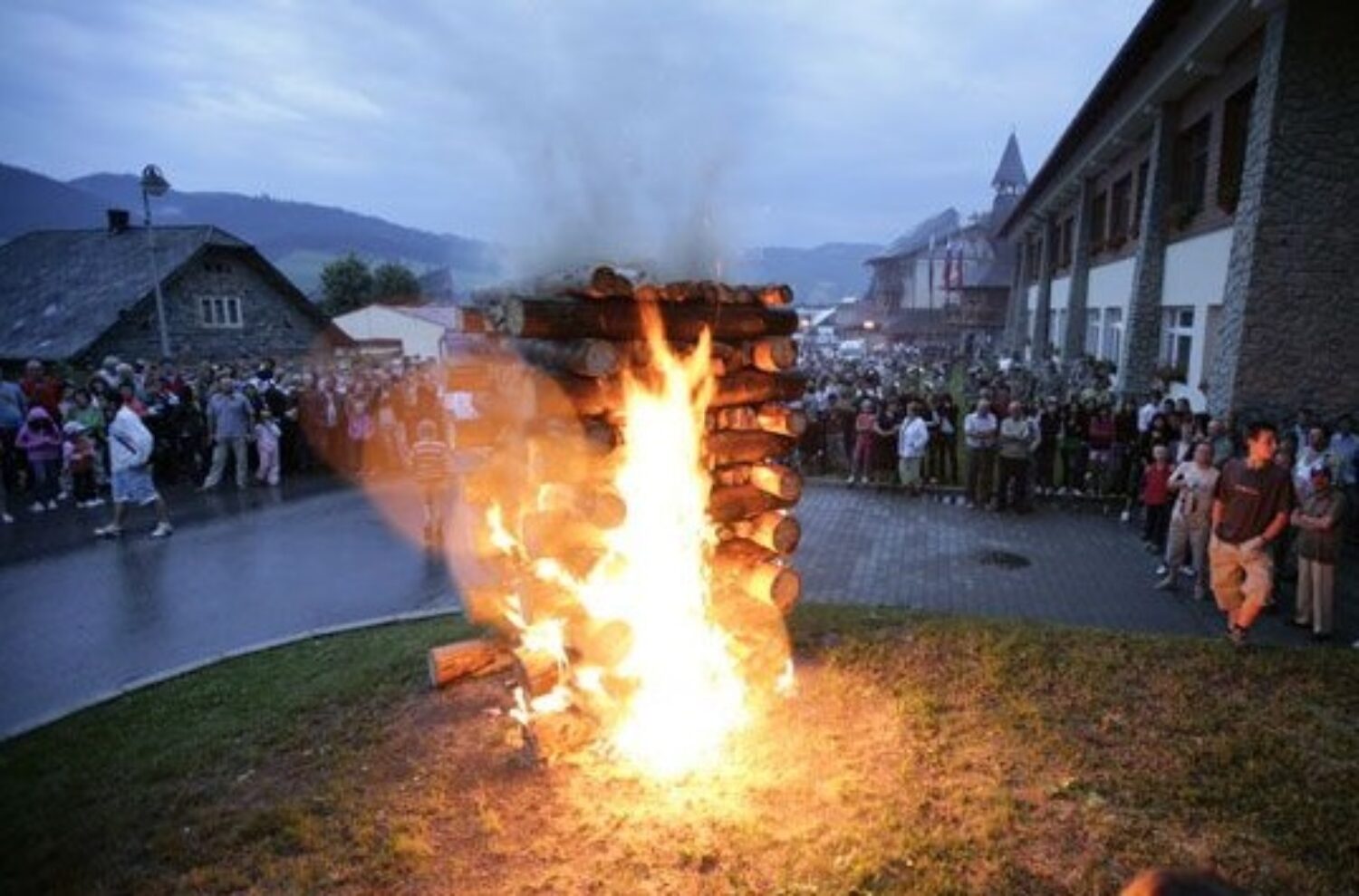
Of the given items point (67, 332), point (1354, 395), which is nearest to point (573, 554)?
point (1354, 395)

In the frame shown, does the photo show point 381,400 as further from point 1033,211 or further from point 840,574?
point 1033,211

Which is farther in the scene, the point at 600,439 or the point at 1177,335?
the point at 1177,335

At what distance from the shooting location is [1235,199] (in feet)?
41.8

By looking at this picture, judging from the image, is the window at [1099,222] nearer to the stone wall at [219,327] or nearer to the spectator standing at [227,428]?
the spectator standing at [227,428]

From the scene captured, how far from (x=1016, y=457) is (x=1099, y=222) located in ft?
49.9

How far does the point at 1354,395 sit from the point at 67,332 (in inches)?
1283

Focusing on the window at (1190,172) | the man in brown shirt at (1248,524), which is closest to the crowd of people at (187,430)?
the man in brown shirt at (1248,524)

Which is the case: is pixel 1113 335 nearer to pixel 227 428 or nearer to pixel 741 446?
pixel 741 446

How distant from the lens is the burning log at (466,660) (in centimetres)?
627

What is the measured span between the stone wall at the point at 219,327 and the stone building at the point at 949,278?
37.8m

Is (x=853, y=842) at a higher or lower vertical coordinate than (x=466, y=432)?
lower

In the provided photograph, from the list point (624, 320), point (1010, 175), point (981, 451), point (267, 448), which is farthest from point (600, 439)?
point (1010, 175)

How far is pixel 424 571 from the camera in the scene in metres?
10.3

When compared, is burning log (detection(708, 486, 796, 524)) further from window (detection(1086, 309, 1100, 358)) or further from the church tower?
the church tower
